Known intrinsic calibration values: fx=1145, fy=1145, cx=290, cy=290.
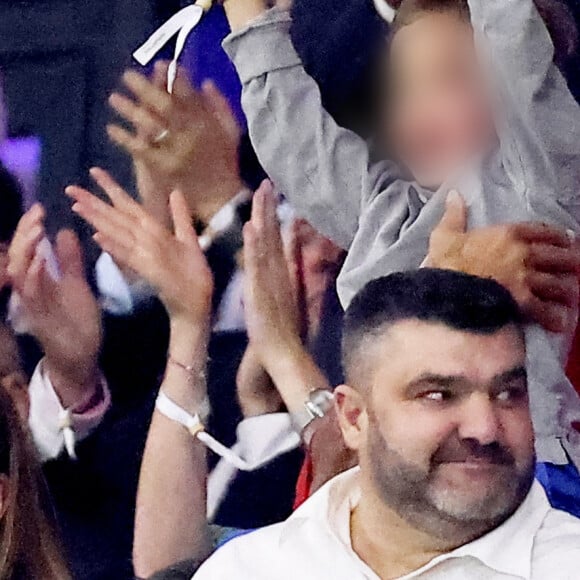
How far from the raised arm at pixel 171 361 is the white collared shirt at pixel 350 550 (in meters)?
0.08

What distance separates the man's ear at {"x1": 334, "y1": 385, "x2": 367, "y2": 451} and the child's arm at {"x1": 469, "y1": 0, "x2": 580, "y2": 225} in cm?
21

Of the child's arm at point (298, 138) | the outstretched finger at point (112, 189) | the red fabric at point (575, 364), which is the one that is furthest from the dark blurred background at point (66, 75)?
the red fabric at point (575, 364)

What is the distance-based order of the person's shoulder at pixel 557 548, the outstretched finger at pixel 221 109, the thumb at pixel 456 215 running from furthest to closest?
the outstretched finger at pixel 221 109 → the thumb at pixel 456 215 → the person's shoulder at pixel 557 548

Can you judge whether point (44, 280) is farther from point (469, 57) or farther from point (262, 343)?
point (469, 57)

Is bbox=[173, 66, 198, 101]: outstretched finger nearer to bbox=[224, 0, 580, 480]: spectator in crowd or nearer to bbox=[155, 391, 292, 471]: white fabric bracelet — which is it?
bbox=[224, 0, 580, 480]: spectator in crowd

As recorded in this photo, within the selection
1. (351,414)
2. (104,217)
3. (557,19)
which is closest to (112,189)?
(104,217)

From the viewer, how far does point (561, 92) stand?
89 centimetres

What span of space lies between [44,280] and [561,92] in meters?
0.52

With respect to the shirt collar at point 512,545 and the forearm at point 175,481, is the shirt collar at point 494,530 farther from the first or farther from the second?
the forearm at point 175,481

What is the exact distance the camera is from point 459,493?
857 millimetres

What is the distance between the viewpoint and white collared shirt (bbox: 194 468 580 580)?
2.77 ft

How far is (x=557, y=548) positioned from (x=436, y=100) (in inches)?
14.7

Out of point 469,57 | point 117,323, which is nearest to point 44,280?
point 117,323

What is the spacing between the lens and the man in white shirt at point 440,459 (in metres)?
0.85
